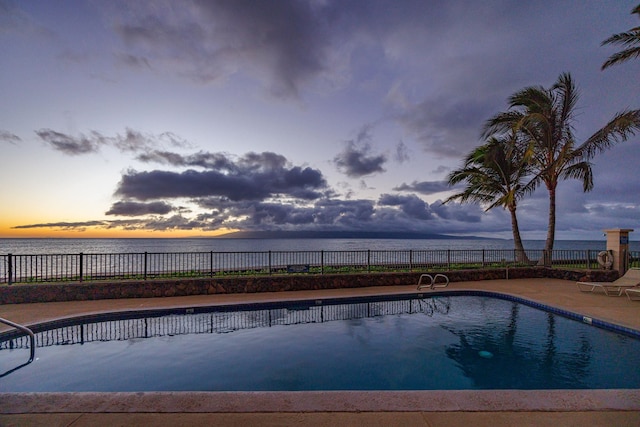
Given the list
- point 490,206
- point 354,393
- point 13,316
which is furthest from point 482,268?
point 13,316

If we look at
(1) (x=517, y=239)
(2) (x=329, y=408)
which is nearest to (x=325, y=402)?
(2) (x=329, y=408)

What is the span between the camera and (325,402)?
3.38m

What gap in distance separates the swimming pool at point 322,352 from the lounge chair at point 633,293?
3.30 meters

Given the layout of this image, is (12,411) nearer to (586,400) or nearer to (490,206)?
(586,400)

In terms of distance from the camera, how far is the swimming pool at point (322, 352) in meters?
5.11

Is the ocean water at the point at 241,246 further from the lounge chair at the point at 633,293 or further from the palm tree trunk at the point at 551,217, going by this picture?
the lounge chair at the point at 633,293

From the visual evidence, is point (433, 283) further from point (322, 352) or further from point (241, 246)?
point (241, 246)

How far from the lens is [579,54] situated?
13523mm

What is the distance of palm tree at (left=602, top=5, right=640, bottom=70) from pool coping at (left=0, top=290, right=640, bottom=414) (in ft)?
43.8

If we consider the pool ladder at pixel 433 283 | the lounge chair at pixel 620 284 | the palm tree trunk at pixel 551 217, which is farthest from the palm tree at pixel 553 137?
the pool ladder at pixel 433 283

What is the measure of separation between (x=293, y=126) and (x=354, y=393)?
1494cm

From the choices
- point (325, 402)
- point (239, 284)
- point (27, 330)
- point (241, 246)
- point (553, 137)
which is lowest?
point (241, 246)

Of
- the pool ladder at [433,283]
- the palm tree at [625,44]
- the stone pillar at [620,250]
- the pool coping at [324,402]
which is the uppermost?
the palm tree at [625,44]

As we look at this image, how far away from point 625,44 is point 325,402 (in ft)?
53.6
